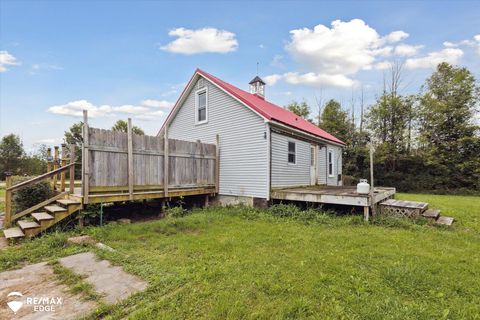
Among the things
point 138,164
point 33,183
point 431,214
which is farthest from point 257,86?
point 33,183

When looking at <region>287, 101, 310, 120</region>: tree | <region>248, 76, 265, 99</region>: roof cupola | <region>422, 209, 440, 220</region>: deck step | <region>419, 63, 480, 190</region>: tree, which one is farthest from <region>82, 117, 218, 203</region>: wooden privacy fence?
Answer: <region>287, 101, 310, 120</region>: tree

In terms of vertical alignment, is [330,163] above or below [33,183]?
above

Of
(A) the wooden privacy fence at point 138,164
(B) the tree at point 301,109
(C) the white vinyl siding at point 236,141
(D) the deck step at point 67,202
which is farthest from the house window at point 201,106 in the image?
(B) the tree at point 301,109

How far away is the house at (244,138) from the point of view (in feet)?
29.8

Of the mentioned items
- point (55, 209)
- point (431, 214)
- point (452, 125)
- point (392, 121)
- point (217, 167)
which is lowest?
point (431, 214)

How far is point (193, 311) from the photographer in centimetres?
268

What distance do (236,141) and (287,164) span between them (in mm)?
2339

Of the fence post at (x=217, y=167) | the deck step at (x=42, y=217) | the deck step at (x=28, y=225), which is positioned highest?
the fence post at (x=217, y=167)

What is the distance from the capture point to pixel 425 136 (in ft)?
69.1

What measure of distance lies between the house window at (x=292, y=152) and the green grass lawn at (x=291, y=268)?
4.09 m

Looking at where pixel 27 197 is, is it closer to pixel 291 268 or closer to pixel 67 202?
pixel 67 202

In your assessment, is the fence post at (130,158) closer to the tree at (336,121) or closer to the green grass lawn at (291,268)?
the green grass lawn at (291,268)

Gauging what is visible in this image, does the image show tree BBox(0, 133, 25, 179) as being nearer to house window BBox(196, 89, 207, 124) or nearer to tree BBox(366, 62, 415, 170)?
house window BBox(196, 89, 207, 124)

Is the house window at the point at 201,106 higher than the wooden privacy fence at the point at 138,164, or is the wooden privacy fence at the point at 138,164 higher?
the house window at the point at 201,106
